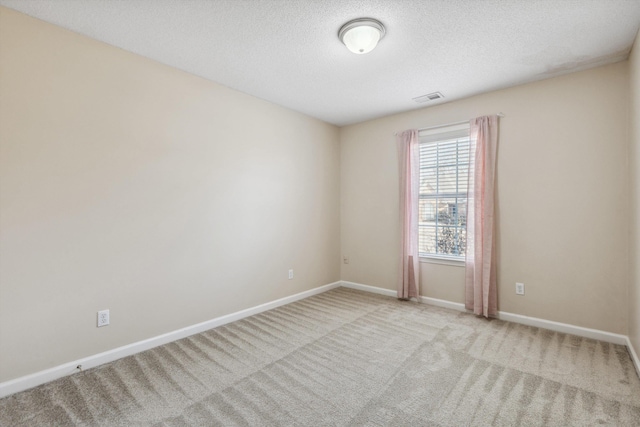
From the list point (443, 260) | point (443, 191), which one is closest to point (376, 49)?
point (443, 191)

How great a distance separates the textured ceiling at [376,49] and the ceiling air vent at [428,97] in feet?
0.53

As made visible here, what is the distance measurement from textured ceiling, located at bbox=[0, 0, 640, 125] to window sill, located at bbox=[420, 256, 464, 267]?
1989 mm

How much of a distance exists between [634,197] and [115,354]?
438cm

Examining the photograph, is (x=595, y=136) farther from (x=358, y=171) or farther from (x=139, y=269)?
(x=139, y=269)

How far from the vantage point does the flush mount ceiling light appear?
2133mm

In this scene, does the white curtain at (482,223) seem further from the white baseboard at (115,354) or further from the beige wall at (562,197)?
the white baseboard at (115,354)

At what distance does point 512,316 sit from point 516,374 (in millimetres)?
1215

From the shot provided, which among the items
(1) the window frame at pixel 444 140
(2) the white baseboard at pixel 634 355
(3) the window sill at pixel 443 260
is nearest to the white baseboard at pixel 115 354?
(3) the window sill at pixel 443 260

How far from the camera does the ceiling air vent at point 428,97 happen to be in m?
3.46

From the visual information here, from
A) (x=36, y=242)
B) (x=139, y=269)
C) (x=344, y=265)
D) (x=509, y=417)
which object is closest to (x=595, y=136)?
(x=509, y=417)

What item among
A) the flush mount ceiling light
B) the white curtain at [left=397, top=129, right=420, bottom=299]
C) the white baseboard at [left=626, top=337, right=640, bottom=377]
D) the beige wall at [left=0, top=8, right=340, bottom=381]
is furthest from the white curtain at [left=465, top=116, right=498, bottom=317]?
the beige wall at [left=0, top=8, right=340, bottom=381]

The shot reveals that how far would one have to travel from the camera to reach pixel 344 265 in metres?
4.81

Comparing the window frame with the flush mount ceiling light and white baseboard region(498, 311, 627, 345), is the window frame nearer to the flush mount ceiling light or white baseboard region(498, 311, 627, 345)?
white baseboard region(498, 311, 627, 345)

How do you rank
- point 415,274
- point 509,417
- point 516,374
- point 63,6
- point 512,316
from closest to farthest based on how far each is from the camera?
point 509,417 → point 63,6 → point 516,374 → point 512,316 → point 415,274
